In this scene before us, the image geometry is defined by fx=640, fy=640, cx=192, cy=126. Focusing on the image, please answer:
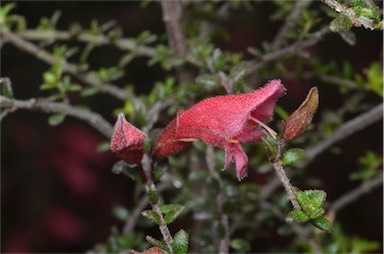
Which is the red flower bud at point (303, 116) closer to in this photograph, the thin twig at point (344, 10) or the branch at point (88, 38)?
the thin twig at point (344, 10)

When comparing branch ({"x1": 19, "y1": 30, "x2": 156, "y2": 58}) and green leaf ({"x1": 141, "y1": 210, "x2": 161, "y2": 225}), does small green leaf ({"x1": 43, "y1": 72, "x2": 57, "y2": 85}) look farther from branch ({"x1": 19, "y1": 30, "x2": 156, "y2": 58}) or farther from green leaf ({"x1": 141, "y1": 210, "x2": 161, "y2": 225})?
green leaf ({"x1": 141, "y1": 210, "x2": 161, "y2": 225})

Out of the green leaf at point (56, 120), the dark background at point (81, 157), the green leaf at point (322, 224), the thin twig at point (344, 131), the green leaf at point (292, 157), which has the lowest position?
the green leaf at point (322, 224)

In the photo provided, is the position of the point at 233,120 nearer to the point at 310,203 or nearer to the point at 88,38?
the point at 310,203

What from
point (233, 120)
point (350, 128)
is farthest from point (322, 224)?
point (350, 128)

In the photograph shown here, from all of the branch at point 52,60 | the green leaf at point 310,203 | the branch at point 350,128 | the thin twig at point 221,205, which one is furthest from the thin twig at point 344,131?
the green leaf at point 310,203

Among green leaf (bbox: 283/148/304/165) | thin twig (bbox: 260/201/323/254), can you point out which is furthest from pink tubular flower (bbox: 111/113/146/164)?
thin twig (bbox: 260/201/323/254)
